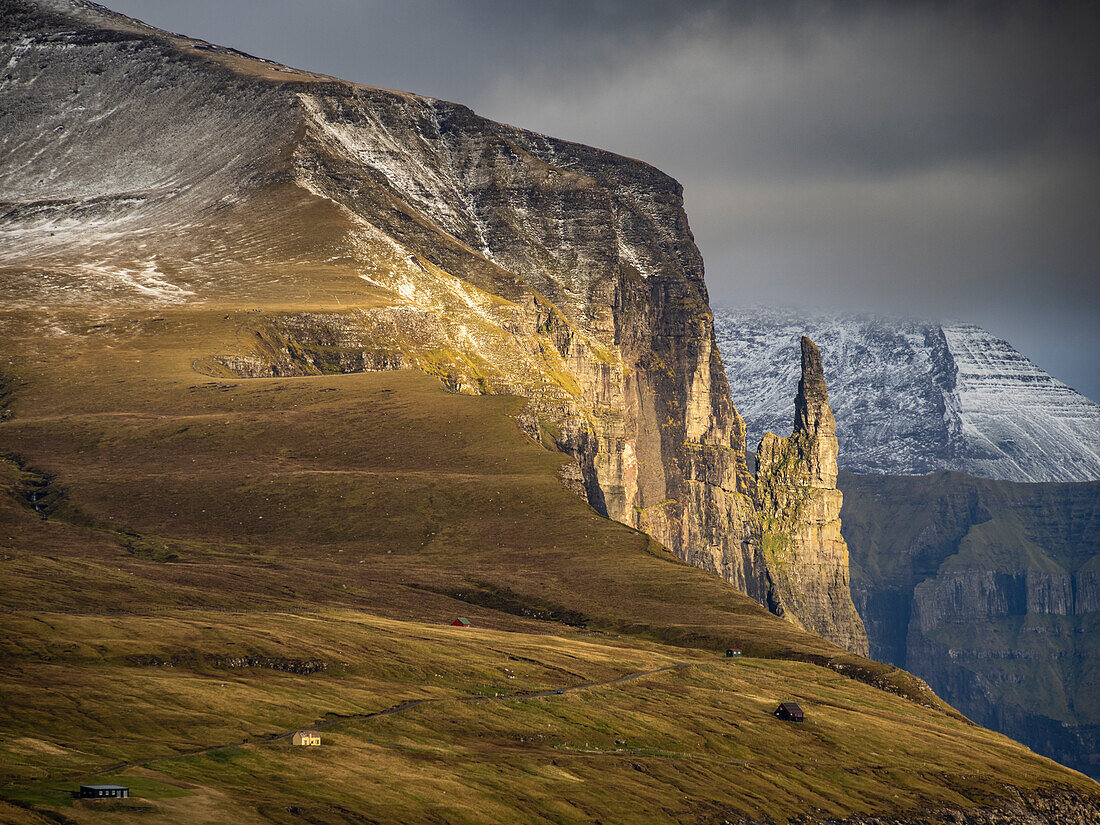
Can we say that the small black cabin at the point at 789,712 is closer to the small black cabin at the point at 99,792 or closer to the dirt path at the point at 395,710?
the dirt path at the point at 395,710

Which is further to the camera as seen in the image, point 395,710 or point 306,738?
point 395,710

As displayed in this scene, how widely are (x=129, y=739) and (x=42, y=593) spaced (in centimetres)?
4979

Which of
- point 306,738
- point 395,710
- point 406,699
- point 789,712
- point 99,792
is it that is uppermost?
point 99,792

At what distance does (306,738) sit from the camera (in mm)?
105938

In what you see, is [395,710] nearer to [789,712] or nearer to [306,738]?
[306,738]

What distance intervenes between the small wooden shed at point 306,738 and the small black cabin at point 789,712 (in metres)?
67.1

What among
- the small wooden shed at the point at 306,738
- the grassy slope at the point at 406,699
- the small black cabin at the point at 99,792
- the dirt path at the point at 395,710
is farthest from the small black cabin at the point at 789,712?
the small black cabin at the point at 99,792

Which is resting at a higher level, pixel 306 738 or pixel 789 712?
pixel 306 738

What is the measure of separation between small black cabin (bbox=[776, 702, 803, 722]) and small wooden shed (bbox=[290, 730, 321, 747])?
6714 cm

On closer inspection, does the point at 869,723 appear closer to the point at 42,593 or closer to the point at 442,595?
the point at 442,595

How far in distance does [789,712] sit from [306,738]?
68.4m

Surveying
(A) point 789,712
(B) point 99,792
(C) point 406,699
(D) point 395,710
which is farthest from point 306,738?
(A) point 789,712

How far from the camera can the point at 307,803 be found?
305 ft

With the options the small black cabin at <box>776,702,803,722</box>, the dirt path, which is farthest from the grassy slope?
the small black cabin at <box>776,702,803,722</box>
